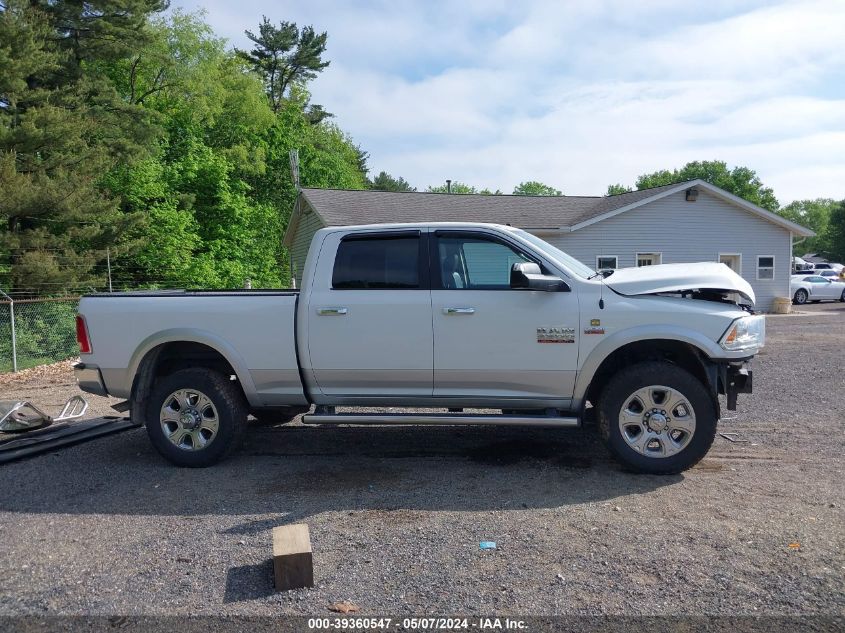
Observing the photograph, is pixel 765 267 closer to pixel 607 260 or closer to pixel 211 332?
pixel 607 260

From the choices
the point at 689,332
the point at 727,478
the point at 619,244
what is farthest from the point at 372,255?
the point at 619,244

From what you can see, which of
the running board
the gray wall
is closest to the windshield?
the running board

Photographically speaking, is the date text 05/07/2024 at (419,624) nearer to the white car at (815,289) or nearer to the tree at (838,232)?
the white car at (815,289)

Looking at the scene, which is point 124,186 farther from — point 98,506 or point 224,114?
point 98,506

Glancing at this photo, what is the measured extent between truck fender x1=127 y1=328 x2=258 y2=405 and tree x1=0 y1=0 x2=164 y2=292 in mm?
11678

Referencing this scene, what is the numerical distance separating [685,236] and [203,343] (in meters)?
21.4

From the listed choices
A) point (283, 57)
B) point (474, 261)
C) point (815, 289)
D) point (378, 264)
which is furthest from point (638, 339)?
point (283, 57)

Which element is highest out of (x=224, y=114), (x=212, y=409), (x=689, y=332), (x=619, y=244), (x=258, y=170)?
(x=224, y=114)

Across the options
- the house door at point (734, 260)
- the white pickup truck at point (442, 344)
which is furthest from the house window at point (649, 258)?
the white pickup truck at point (442, 344)

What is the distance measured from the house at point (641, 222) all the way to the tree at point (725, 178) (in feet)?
179

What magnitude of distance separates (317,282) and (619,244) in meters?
19.3

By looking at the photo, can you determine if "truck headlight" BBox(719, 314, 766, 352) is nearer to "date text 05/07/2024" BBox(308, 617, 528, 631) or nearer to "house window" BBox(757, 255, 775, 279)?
"date text 05/07/2024" BBox(308, 617, 528, 631)

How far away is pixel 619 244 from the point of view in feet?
76.5

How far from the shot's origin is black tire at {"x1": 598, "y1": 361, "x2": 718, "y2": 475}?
5238 millimetres
